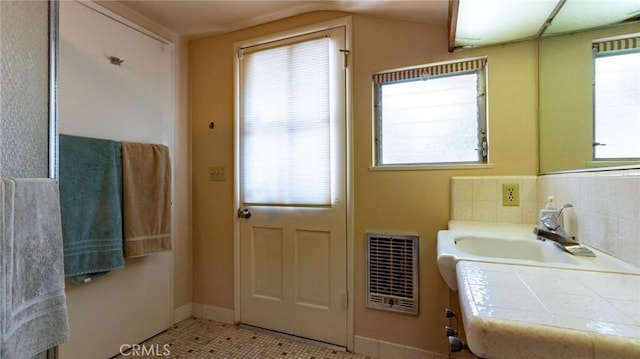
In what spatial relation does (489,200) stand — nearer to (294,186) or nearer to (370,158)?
(370,158)

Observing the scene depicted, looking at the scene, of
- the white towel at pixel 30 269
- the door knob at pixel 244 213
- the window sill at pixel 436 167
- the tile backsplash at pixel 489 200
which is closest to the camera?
the white towel at pixel 30 269

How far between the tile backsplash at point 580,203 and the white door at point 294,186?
762 millimetres

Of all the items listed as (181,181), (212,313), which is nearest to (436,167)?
(181,181)

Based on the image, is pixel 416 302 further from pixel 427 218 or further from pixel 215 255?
pixel 215 255

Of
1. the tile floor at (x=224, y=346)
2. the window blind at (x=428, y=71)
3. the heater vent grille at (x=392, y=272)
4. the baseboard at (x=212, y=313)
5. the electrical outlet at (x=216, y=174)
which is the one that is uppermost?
the window blind at (x=428, y=71)

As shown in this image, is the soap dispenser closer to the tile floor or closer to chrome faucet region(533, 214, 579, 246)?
chrome faucet region(533, 214, 579, 246)

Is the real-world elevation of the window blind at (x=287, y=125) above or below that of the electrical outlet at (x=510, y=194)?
above

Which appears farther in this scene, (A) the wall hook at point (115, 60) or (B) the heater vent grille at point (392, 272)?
(A) the wall hook at point (115, 60)

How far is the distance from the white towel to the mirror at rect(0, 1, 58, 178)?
0.38 ft

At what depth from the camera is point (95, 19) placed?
67.6 inches

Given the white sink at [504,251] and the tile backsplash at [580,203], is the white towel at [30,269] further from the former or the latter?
the tile backsplash at [580,203]

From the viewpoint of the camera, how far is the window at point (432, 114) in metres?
1.62

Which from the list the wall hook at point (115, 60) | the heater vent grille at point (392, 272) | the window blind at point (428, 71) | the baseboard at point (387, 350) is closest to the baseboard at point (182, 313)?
the baseboard at point (387, 350)

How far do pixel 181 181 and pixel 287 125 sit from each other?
3.32 feet
